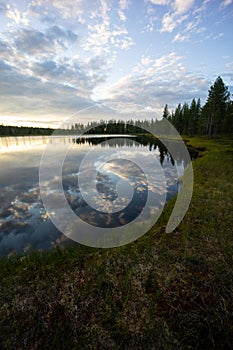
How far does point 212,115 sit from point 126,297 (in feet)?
187

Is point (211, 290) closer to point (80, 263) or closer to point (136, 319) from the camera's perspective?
point (136, 319)

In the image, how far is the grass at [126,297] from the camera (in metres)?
3.12

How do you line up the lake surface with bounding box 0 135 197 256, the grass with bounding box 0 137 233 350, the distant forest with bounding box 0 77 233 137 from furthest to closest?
the distant forest with bounding box 0 77 233 137, the lake surface with bounding box 0 135 197 256, the grass with bounding box 0 137 233 350

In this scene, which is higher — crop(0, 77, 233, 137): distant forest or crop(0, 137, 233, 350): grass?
crop(0, 77, 233, 137): distant forest

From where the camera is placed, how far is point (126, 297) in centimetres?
396

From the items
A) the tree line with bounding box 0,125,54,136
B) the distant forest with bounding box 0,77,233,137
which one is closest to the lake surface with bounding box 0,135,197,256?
the distant forest with bounding box 0,77,233,137

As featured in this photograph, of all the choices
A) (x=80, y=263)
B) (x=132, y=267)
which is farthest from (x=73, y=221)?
(x=132, y=267)

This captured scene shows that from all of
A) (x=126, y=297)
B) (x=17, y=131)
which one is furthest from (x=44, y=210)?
(x=17, y=131)

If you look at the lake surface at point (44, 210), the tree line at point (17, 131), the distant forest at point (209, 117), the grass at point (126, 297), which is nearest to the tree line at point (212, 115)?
the distant forest at point (209, 117)

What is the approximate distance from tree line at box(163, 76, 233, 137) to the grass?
1591 inches

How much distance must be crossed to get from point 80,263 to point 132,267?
1.74m

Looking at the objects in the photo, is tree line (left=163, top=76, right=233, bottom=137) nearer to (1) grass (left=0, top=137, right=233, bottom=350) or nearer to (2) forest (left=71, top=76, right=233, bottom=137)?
(2) forest (left=71, top=76, right=233, bottom=137)

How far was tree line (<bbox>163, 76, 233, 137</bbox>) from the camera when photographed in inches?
1839

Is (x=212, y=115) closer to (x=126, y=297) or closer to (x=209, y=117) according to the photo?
(x=209, y=117)
